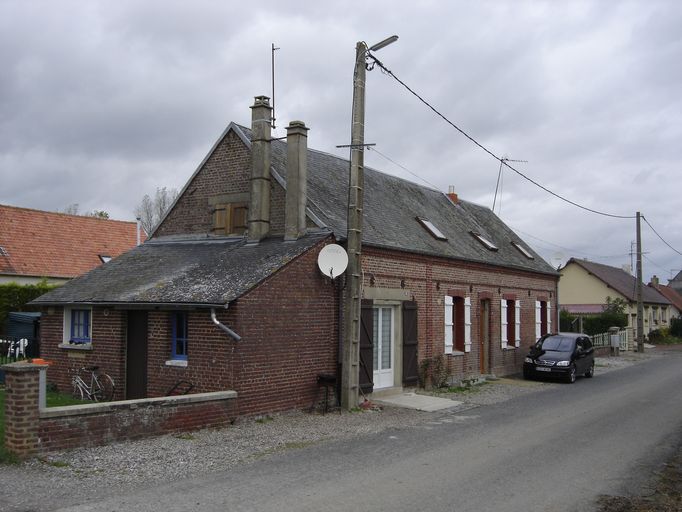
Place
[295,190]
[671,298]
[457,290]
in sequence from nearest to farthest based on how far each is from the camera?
[295,190], [457,290], [671,298]

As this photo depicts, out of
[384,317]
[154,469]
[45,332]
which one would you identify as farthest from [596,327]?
[154,469]

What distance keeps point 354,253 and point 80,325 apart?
689 centimetres

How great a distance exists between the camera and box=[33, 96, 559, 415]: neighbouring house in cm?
1257

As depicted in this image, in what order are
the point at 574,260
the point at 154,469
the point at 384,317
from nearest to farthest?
the point at 154,469, the point at 384,317, the point at 574,260

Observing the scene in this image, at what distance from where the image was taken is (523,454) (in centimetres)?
970

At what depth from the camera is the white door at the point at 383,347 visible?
627 inches

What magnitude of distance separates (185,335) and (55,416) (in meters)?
4.44

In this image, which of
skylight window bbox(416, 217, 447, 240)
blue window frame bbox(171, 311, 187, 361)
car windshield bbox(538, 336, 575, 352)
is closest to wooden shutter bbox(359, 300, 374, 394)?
blue window frame bbox(171, 311, 187, 361)

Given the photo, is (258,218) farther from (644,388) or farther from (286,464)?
(644,388)

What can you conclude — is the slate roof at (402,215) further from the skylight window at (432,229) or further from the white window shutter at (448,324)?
the white window shutter at (448,324)

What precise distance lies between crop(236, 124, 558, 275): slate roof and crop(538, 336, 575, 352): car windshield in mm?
2791

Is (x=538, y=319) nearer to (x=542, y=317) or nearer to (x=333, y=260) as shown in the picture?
(x=542, y=317)

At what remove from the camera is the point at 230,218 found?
1641 cm

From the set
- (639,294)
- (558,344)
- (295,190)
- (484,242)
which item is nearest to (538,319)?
(558,344)
